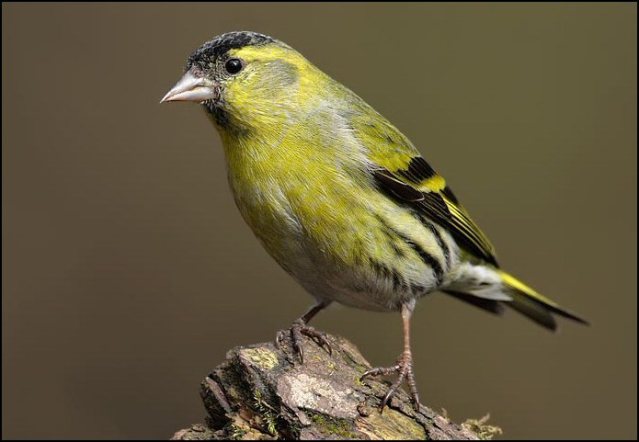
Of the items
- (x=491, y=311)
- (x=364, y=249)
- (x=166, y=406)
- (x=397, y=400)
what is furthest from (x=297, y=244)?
(x=166, y=406)

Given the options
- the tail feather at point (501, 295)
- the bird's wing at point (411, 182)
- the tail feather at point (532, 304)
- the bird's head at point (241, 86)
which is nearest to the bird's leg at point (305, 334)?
the bird's wing at point (411, 182)

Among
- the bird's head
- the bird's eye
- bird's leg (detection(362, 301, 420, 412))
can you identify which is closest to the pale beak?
the bird's head

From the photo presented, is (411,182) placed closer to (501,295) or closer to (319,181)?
(319,181)

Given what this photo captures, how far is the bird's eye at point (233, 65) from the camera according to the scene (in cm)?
400

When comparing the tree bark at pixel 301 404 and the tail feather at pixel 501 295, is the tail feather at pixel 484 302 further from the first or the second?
the tree bark at pixel 301 404

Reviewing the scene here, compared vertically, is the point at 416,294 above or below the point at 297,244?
below

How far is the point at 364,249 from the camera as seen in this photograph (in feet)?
12.8

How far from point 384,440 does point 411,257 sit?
1197 millimetres

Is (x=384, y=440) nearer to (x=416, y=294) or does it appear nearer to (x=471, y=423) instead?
(x=471, y=423)

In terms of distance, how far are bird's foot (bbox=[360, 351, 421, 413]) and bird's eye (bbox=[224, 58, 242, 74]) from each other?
1521mm

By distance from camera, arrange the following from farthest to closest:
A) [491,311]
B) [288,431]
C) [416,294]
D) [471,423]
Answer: [491,311] → [416,294] → [471,423] → [288,431]

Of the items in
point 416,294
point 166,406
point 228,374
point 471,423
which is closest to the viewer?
point 228,374

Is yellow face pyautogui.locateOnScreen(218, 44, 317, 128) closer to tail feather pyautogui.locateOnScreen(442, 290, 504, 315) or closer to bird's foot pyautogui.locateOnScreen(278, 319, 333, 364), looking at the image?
bird's foot pyautogui.locateOnScreen(278, 319, 333, 364)

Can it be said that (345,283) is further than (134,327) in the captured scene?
No
